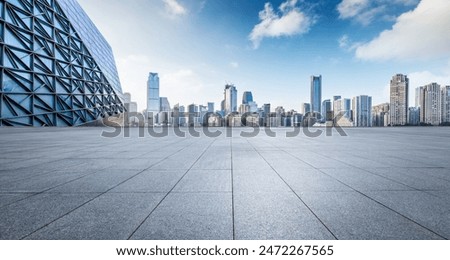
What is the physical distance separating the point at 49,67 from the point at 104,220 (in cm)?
4032

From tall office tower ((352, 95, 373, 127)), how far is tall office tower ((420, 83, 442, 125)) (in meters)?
14.5

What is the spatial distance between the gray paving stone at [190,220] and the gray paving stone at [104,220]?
0.62 ft

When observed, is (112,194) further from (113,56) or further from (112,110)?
(113,56)

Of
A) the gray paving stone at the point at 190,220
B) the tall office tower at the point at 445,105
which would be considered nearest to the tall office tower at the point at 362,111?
the tall office tower at the point at 445,105

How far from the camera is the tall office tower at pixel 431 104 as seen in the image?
197ft

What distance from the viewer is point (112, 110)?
47719mm

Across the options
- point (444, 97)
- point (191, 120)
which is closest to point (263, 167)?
point (191, 120)

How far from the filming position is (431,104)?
61000 millimetres

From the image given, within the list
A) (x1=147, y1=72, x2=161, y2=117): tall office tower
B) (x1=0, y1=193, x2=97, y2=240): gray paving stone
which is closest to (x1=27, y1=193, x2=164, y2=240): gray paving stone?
(x1=0, y1=193, x2=97, y2=240): gray paving stone

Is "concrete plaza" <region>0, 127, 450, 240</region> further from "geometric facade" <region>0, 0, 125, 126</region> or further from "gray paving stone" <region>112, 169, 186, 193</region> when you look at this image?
"geometric facade" <region>0, 0, 125, 126</region>

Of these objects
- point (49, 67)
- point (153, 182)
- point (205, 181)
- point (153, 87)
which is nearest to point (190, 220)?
point (205, 181)

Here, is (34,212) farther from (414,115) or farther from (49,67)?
(414,115)

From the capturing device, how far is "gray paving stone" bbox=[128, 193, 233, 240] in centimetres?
221

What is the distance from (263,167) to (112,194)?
3.59 metres
